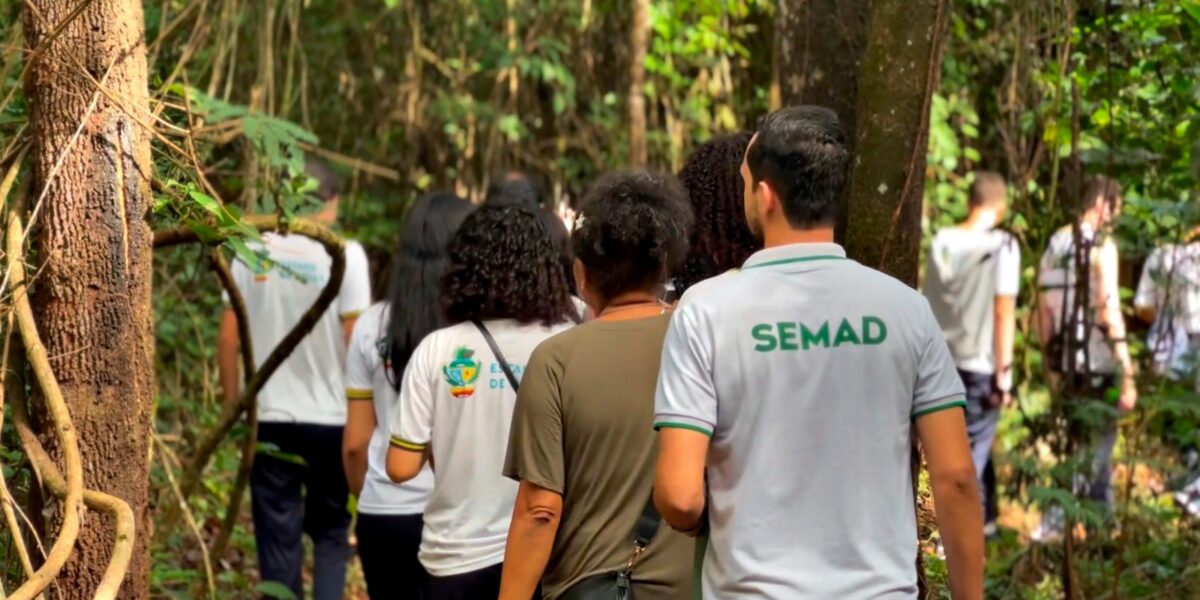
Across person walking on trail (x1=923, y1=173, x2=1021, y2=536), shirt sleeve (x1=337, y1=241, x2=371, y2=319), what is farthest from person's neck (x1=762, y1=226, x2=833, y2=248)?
person walking on trail (x1=923, y1=173, x2=1021, y2=536)

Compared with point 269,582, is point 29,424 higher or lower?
higher

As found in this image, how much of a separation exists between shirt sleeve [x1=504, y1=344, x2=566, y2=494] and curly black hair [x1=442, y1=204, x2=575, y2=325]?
0.88 meters

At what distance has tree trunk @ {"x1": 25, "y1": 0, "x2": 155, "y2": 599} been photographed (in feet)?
12.3

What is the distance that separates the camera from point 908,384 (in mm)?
2918

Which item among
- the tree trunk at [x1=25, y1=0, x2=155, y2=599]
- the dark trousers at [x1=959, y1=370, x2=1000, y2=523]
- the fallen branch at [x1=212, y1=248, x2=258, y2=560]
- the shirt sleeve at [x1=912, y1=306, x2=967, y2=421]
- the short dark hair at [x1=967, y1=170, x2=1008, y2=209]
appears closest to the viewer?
the shirt sleeve at [x1=912, y1=306, x2=967, y2=421]

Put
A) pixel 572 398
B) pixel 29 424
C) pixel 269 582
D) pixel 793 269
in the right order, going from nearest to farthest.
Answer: pixel 793 269 < pixel 572 398 < pixel 29 424 < pixel 269 582

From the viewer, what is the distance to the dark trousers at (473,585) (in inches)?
168

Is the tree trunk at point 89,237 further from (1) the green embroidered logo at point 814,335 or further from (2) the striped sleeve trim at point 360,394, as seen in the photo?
(1) the green embroidered logo at point 814,335

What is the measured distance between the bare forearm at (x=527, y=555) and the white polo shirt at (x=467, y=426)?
848 mm

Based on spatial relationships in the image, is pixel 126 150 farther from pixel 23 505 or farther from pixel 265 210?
pixel 265 210

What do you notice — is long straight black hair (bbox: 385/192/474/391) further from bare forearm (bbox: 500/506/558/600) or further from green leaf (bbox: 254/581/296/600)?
bare forearm (bbox: 500/506/558/600)

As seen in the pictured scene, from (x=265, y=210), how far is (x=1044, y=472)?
356cm

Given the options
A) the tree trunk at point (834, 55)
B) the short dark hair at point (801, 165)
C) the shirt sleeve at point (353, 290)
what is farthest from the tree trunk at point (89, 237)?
the shirt sleeve at point (353, 290)

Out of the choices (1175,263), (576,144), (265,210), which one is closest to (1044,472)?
(1175,263)
